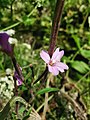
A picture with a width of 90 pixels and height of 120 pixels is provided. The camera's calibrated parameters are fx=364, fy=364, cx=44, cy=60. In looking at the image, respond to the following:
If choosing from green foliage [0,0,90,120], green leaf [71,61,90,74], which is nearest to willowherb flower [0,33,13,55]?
green foliage [0,0,90,120]

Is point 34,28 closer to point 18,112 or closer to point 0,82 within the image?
point 0,82

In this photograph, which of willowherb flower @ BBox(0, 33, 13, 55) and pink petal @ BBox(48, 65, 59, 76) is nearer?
willowherb flower @ BBox(0, 33, 13, 55)

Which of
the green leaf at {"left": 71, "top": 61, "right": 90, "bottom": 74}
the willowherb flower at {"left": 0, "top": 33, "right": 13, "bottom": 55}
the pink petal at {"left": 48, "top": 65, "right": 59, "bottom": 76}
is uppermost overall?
the willowherb flower at {"left": 0, "top": 33, "right": 13, "bottom": 55}

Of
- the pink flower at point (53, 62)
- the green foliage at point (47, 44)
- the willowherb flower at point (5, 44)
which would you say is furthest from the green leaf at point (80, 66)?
the willowherb flower at point (5, 44)

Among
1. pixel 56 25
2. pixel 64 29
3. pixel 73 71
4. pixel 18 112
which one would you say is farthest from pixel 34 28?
pixel 56 25

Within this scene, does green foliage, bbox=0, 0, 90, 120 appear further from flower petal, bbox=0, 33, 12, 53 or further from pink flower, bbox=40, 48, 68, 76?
flower petal, bbox=0, 33, 12, 53

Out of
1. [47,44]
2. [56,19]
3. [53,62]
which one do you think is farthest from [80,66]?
[56,19]

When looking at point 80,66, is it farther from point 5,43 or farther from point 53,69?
point 5,43

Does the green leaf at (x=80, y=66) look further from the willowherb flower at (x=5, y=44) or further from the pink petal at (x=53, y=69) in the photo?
the willowherb flower at (x=5, y=44)
